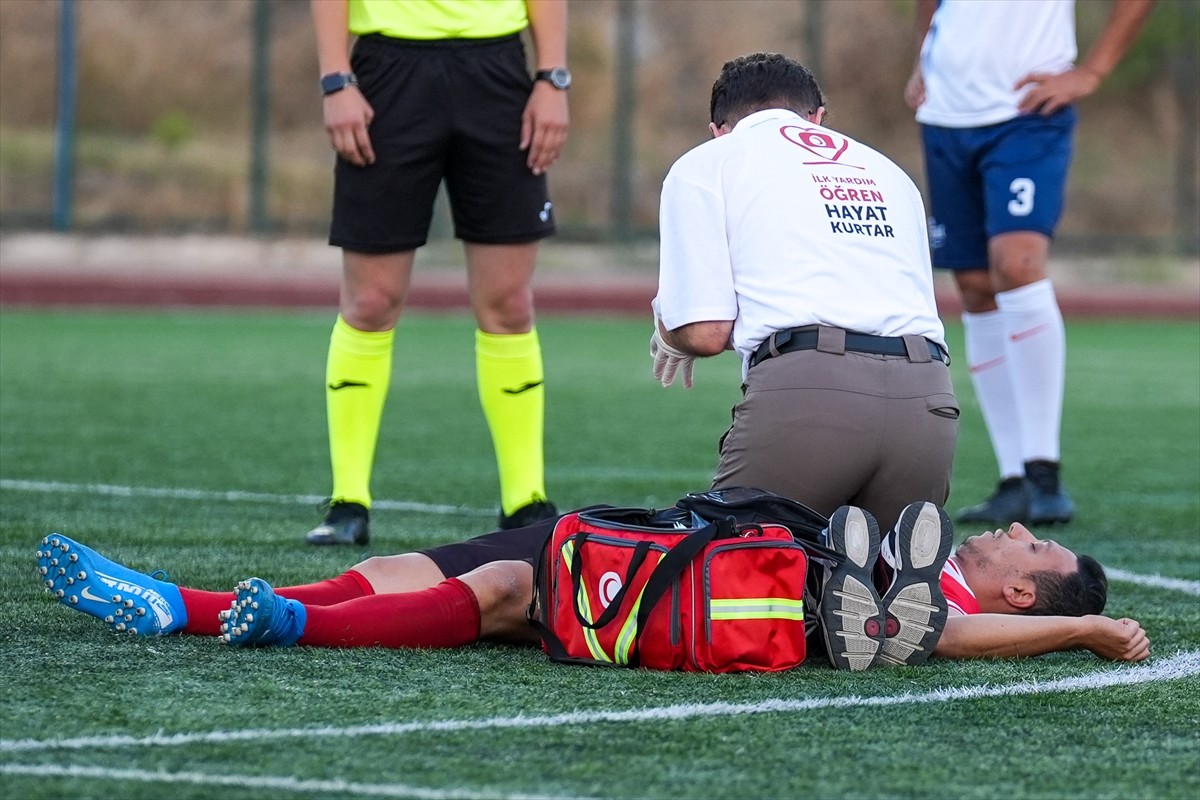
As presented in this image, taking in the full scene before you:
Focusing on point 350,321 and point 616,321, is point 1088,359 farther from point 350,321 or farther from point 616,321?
point 350,321

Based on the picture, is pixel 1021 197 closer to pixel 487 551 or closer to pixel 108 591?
pixel 487 551

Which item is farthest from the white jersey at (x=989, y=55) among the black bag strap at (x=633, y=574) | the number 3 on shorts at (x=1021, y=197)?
the black bag strap at (x=633, y=574)

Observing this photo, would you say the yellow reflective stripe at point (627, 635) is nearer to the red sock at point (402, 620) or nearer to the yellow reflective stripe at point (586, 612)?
the yellow reflective stripe at point (586, 612)

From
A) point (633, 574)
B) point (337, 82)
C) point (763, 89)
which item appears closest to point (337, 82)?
point (337, 82)

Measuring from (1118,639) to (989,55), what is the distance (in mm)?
2728

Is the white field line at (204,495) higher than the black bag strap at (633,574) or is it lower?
lower

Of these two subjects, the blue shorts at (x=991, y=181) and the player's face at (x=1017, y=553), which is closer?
the player's face at (x=1017, y=553)

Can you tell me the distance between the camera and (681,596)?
2885 mm

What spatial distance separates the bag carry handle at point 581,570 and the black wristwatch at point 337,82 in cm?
185

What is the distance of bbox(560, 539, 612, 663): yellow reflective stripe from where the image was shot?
2.94 meters

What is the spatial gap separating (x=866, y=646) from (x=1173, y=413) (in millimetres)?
6076

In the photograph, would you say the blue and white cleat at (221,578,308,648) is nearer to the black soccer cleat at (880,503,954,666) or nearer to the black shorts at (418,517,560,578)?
the black shorts at (418,517,560,578)

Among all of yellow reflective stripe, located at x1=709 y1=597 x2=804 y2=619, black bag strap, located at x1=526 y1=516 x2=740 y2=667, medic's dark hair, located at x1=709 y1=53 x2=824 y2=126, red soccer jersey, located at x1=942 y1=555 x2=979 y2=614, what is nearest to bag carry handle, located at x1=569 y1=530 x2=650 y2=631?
black bag strap, located at x1=526 y1=516 x2=740 y2=667

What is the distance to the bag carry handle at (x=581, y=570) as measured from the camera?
286cm
